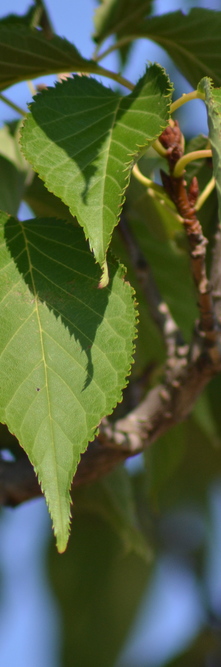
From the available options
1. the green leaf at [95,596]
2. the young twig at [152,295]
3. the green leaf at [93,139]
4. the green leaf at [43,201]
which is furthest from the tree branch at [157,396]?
the green leaf at [95,596]

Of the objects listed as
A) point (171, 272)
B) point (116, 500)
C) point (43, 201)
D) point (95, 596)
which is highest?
point (43, 201)

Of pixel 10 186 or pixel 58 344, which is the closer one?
pixel 58 344

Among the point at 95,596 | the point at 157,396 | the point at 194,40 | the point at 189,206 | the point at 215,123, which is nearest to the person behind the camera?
→ the point at 215,123

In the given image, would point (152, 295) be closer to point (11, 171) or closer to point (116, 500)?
point (11, 171)

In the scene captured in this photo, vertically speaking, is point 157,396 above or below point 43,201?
below

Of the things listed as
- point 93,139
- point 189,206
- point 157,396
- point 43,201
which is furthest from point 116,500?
point 93,139

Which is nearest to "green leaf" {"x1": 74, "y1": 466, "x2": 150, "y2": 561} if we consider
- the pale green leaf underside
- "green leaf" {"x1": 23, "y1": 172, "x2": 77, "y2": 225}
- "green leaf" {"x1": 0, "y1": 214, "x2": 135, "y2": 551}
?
"green leaf" {"x1": 23, "y1": 172, "x2": 77, "y2": 225}
